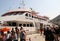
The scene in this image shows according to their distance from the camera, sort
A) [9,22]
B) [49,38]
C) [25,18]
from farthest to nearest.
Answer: [25,18] → [9,22] → [49,38]

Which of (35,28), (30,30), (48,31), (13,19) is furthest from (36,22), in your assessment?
(48,31)

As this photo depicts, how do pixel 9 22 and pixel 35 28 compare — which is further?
pixel 35 28

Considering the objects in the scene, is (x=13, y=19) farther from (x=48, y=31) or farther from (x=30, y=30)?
(x=48, y=31)

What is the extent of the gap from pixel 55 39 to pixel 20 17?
12359mm

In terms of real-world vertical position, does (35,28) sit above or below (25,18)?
below

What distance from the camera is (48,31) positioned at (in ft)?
35.1

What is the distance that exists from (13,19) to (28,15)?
12.8 feet

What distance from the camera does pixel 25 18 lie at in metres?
23.1

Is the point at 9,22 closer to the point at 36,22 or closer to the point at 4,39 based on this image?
the point at 36,22

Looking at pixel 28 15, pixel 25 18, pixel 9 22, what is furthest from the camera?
pixel 28 15

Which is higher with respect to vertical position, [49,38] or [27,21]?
[49,38]

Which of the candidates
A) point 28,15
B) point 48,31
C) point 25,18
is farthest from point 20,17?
point 48,31

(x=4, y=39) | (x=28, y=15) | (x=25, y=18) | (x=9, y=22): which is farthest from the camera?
(x=28, y=15)

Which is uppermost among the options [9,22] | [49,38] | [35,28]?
[49,38]
